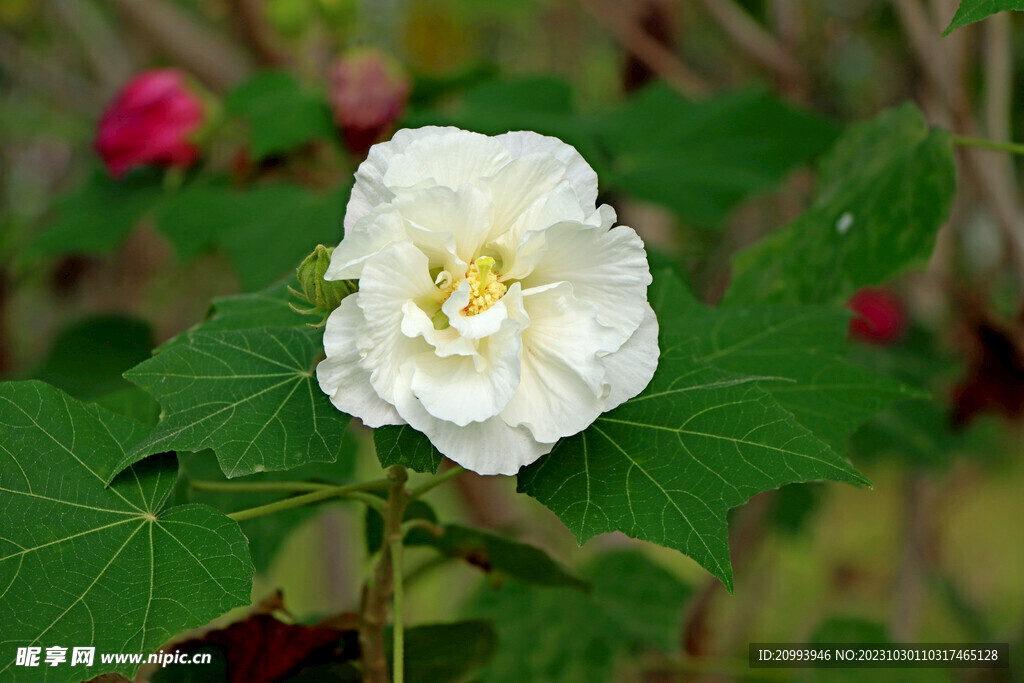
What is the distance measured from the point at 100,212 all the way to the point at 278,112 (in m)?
0.28

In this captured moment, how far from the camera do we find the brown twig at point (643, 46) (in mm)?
1319

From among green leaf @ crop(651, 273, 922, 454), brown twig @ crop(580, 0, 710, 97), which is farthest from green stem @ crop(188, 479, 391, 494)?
brown twig @ crop(580, 0, 710, 97)

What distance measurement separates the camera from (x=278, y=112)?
1.12 metres

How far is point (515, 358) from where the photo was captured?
41 cm

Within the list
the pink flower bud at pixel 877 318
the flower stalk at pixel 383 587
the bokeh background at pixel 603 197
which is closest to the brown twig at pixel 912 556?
the bokeh background at pixel 603 197

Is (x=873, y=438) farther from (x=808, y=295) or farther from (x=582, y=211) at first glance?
(x=582, y=211)

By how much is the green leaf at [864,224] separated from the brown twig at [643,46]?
2.04 ft

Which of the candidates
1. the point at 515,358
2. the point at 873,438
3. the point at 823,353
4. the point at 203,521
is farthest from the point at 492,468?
the point at 873,438

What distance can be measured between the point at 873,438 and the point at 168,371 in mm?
1011

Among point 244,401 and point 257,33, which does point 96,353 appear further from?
point 244,401

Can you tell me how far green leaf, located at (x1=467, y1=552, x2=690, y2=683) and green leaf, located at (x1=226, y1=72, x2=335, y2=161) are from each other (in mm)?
608

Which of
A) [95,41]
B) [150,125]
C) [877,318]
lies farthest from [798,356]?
[95,41]

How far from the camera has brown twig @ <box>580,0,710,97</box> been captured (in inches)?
51.9

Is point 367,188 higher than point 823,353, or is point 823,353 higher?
point 367,188
